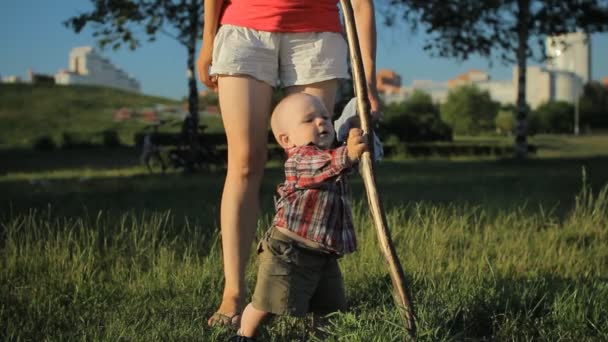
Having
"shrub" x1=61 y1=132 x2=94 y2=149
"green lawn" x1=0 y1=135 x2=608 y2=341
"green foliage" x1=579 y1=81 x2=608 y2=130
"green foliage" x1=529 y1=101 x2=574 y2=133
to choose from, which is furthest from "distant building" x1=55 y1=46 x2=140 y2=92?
"green lawn" x1=0 y1=135 x2=608 y2=341

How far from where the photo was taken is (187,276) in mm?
3852

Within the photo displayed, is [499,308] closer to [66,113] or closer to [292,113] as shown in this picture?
[292,113]

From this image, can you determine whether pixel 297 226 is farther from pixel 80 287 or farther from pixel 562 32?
pixel 562 32

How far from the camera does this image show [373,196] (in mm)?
2639

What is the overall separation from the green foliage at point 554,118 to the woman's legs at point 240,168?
103 metres

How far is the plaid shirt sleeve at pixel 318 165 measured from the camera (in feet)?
8.76

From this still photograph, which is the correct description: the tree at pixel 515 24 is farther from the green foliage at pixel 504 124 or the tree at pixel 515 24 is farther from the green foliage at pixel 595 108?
the green foliage at pixel 595 108

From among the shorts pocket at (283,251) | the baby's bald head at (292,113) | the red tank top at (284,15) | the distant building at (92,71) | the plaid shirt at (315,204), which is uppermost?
the distant building at (92,71)

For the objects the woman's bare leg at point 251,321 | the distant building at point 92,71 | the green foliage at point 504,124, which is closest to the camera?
the woman's bare leg at point 251,321

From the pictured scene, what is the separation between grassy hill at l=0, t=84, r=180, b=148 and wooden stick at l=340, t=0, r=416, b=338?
123 ft

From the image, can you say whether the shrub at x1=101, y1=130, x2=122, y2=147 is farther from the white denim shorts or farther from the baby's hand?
the baby's hand

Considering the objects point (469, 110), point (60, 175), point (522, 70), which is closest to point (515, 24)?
point (522, 70)

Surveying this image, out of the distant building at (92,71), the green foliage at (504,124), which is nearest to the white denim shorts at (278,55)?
the green foliage at (504,124)

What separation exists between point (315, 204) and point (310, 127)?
291mm
